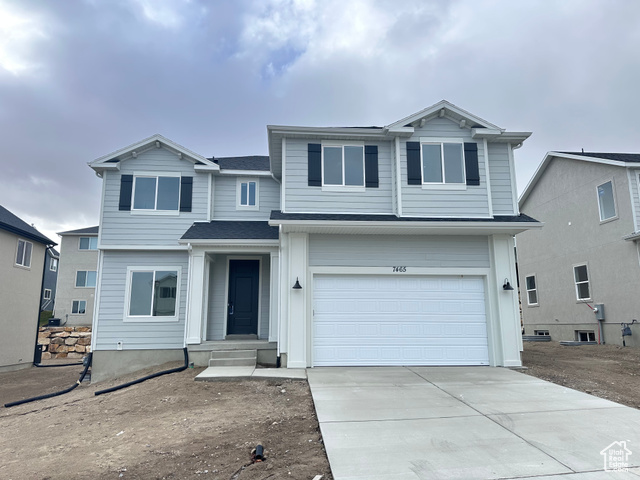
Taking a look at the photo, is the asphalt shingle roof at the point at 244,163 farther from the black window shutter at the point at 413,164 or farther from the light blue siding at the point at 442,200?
the light blue siding at the point at 442,200

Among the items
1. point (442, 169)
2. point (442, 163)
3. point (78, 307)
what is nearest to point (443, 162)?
point (442, 163)

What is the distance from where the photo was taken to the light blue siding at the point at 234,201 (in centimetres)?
A: 1209

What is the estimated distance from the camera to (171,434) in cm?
506

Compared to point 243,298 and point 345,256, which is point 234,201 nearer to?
point 243,298

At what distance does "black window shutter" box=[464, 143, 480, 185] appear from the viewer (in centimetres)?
983

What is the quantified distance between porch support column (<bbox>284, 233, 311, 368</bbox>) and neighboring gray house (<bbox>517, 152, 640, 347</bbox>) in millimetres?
10818

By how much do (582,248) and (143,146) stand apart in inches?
630

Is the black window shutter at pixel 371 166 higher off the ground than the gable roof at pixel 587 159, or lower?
lower

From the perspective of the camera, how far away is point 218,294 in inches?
449

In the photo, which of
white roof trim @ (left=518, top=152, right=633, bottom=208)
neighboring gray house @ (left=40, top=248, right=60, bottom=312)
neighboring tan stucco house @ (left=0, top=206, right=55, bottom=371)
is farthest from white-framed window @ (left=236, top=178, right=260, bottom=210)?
neighboring gray house @ (left=40, top=248, right=60, bottom=312)

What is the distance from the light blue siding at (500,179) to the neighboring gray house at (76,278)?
2426 cm

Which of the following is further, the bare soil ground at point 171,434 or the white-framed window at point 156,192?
the white-framed window at point 156,192

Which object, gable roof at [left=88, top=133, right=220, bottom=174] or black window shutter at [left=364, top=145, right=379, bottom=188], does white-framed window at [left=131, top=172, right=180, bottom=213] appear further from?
black window shutter at [left=364, top=145, right=379, bottom=188]

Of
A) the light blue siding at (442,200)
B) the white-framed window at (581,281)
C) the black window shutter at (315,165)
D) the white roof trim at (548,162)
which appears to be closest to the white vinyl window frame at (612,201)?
the white roof trim at (548,162)
